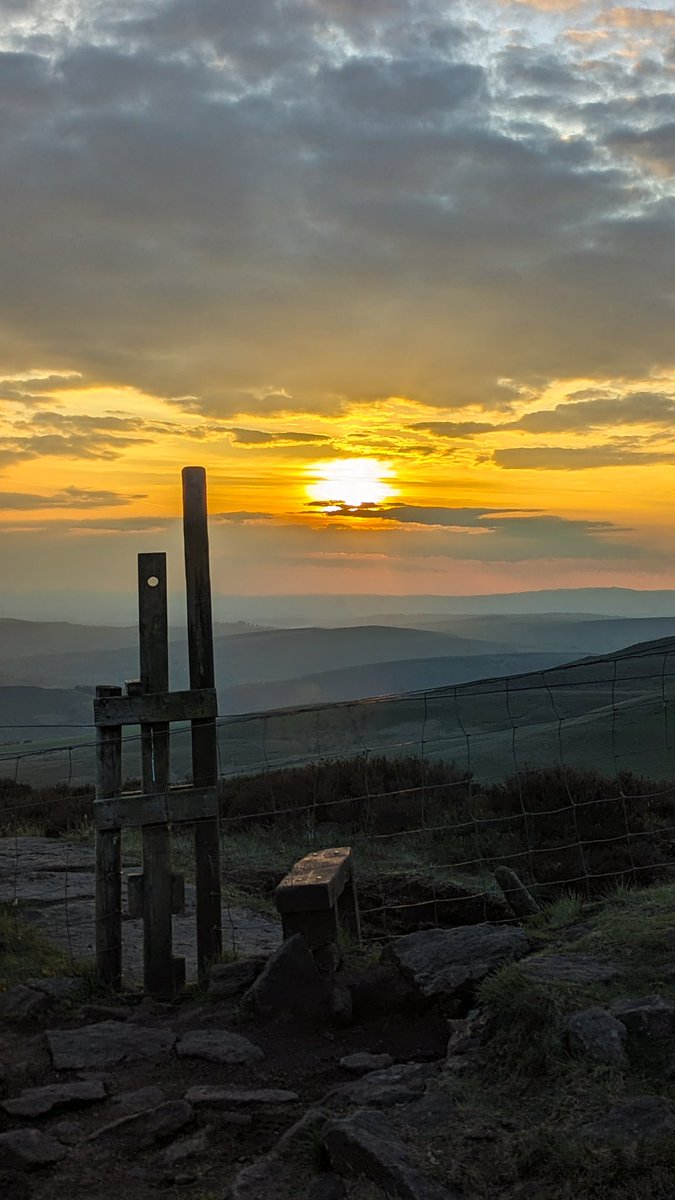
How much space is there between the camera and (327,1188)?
408cm

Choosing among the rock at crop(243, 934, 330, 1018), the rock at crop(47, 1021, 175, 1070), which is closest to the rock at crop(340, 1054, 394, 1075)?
the rock at crop(243, 934, 330, 1018)

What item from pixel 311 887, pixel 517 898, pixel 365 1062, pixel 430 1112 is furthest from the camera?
pixel 517 898

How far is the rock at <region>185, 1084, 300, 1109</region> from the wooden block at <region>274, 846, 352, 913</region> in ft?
4.86

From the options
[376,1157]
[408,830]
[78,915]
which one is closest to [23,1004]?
[78,915]

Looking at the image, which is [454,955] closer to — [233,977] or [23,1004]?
[233,977]

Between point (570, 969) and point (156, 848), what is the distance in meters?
3.11

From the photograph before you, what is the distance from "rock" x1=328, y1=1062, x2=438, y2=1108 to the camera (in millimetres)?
4832

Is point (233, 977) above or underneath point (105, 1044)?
above

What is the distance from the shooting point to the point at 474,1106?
460 cm

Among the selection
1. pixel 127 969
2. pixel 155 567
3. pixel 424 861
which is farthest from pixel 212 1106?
pixel 424 861

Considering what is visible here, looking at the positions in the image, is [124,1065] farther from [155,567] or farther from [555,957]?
[155,567]

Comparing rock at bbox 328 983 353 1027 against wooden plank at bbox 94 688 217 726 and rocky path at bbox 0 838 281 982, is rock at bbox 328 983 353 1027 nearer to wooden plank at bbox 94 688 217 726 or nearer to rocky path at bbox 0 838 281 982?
rocky path at bbox 0 838 281 982

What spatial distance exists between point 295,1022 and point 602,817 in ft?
29.0

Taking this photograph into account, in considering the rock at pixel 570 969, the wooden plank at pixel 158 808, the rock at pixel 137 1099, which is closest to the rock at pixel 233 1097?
the rock at pixel 137 1099
